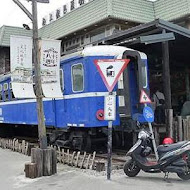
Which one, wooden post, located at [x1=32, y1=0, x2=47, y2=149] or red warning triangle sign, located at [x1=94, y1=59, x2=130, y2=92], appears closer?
red warning triangle sign, located at [x1=94, y1=59, x2=130, y2=92]

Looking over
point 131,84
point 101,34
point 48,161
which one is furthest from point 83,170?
point 101,34

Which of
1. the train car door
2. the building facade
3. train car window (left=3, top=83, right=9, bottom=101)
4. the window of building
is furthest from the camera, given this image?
the window of building

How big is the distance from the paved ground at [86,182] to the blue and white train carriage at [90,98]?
1.94 meters

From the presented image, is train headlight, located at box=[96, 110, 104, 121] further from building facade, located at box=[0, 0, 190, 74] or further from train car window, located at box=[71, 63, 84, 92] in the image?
building facade, located at box=[0, 0, 190, 74]

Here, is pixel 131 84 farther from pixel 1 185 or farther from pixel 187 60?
pixel 187 60

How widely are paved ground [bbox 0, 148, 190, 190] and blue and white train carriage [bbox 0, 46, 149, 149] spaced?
6.38 feet

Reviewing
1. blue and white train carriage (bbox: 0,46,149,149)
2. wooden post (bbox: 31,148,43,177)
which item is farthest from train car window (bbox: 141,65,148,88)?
wooden post (bbox: 31,148,43,177)

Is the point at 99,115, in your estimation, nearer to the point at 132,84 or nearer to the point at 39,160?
the point at 132,84

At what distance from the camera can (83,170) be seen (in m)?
8.95

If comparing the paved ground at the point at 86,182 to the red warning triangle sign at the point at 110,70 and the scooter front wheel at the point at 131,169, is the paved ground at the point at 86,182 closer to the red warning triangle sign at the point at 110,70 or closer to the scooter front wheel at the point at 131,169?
the scooter front wheel at the point at 131,169

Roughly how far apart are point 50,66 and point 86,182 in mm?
3181

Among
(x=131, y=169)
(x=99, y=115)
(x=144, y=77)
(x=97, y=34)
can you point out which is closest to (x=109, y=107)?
(x=131, y=169)

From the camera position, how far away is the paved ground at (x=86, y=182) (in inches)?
282

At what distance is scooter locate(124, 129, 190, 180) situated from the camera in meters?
Answer: 7.19
